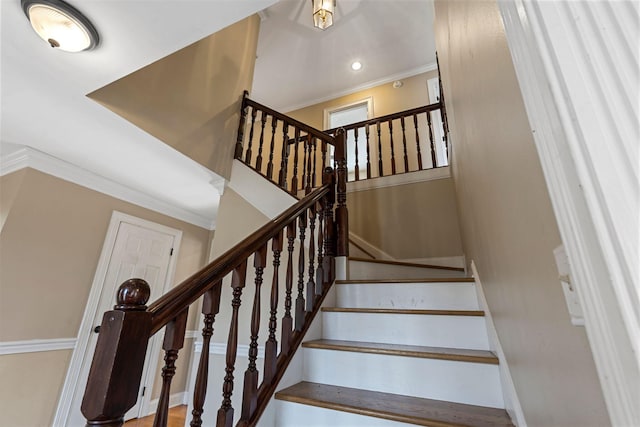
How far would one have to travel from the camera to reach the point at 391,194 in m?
3.26

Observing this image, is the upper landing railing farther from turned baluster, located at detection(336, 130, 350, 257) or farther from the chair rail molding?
the chair rail molding

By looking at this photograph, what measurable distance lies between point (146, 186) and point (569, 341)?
3.40 m

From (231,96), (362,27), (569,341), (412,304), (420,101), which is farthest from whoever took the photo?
(420,101)

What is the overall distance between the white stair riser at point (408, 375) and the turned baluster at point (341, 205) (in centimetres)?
82

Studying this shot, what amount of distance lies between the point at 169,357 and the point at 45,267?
2385 millimetres

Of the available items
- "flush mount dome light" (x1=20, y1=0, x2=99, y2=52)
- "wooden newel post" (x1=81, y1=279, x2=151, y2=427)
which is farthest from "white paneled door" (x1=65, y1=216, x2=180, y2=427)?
"wooden newel post" (x1=81, y1=279, x2=151, y2=427)

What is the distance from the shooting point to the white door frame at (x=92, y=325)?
2.44m

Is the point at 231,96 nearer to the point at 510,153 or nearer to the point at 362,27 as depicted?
the point at 362,27

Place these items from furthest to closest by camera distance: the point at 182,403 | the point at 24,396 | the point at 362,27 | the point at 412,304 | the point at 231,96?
the point at 362,27 < the point at 182,403 < the point at 231,96 < the point at 24,396 < the point at 412,304

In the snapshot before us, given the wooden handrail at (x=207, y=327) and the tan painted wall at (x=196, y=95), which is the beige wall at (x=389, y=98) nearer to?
the tan painted wall at (x=196, y=95)

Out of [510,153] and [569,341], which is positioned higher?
[510,153]

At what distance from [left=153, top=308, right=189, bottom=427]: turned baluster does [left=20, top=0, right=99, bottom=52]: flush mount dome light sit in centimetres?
129

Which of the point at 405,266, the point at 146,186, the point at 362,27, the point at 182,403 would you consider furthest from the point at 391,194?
the point at 182,403

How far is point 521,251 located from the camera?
0.69 metres
